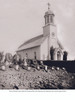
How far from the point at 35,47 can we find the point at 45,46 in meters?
0.18

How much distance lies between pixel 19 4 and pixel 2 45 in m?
0.78

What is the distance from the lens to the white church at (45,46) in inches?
119

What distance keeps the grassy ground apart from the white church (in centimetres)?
25

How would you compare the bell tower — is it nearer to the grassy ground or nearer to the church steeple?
the church steeple

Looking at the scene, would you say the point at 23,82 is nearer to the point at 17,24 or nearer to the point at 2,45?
the point at 2,45

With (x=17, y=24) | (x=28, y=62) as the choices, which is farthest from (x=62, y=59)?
(x=17, y=24)

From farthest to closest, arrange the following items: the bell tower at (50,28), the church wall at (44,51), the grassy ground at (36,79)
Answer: the bell tower at (50,28) → the church wall at (44,51) → the grassy ground at (36,79)

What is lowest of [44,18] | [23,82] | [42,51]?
[23,82]

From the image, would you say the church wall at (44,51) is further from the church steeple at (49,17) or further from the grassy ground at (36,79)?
the church steeple at (49,17)

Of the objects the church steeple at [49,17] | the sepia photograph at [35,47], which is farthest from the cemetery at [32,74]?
the church steeple at [49,17]

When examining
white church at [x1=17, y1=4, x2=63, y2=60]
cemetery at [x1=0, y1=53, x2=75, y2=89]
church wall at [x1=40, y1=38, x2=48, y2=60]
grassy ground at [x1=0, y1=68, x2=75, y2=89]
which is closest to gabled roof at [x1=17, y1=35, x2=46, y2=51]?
white church at [x1=17, y1=4, x2=63, y2=60]

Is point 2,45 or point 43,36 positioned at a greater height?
point 43,36

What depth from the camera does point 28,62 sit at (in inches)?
118

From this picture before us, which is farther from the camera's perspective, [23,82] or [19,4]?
[19,4]
